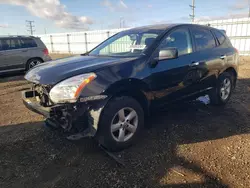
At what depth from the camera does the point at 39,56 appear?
9.66 meters

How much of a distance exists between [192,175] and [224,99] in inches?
114

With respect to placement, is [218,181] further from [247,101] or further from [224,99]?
[247,101]

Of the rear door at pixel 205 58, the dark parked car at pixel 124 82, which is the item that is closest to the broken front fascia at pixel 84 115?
the dark parked car at pixel 124 82

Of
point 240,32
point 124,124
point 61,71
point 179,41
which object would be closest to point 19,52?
point 61,71

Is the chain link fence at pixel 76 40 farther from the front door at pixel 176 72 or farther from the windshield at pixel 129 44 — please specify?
the front door at pixel 176 72

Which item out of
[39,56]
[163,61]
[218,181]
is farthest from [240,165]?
[39,56]

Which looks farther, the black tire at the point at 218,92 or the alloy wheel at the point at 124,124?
the black tire at the point at 218,92

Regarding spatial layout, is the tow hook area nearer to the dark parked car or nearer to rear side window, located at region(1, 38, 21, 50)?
the dark parked car

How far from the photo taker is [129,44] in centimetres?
378

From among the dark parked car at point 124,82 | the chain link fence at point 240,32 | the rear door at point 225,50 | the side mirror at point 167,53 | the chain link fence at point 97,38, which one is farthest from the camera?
the chain link fence at point 97,38

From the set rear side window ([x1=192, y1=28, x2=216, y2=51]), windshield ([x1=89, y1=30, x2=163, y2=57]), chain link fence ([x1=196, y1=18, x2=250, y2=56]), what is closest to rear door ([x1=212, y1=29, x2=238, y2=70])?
rear side window ([x1=192, y1=28, x2=216, y2=51])

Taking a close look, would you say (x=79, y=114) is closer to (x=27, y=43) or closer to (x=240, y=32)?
(x=27, y=43)

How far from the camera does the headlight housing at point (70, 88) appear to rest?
258 cm

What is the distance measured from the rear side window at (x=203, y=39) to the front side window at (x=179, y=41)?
9.3 inches
